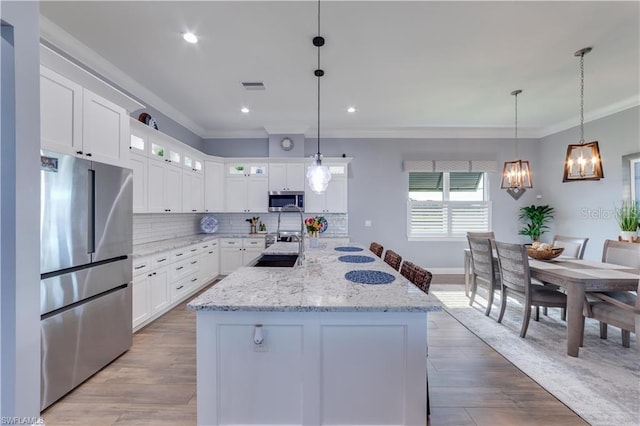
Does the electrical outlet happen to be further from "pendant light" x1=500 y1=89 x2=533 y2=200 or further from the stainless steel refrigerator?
"pendant light" x1=500 y1=89 x2=533 y2=200

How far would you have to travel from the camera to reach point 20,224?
65cm

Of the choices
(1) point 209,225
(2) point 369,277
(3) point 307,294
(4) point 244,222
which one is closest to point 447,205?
(4) point 244,222

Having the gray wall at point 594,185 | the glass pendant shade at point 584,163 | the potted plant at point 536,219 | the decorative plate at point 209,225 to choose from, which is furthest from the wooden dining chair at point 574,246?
the decorative plate at point 209,225

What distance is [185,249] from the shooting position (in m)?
3.96

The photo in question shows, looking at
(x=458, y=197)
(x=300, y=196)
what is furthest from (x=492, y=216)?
(x=300, y=196)

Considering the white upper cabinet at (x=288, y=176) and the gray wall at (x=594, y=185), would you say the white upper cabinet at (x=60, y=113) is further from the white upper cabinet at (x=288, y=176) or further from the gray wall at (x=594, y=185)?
the gray wall at (x=594, y=185)

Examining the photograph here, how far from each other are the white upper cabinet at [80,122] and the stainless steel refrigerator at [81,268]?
0.70 ft

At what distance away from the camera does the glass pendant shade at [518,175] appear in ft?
11.8

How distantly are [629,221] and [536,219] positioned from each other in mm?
1572

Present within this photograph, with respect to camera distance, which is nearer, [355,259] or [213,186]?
[355,259]

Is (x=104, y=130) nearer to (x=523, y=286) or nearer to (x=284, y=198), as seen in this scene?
(x=284, y=198)

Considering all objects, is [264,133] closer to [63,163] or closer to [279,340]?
[63,163]

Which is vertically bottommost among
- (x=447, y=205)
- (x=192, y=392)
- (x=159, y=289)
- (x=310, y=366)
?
(x=192, y=392)

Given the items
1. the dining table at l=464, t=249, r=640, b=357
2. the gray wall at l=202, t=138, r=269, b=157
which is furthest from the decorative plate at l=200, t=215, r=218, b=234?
the dining table at l=464, t=249, r=640, b=357
